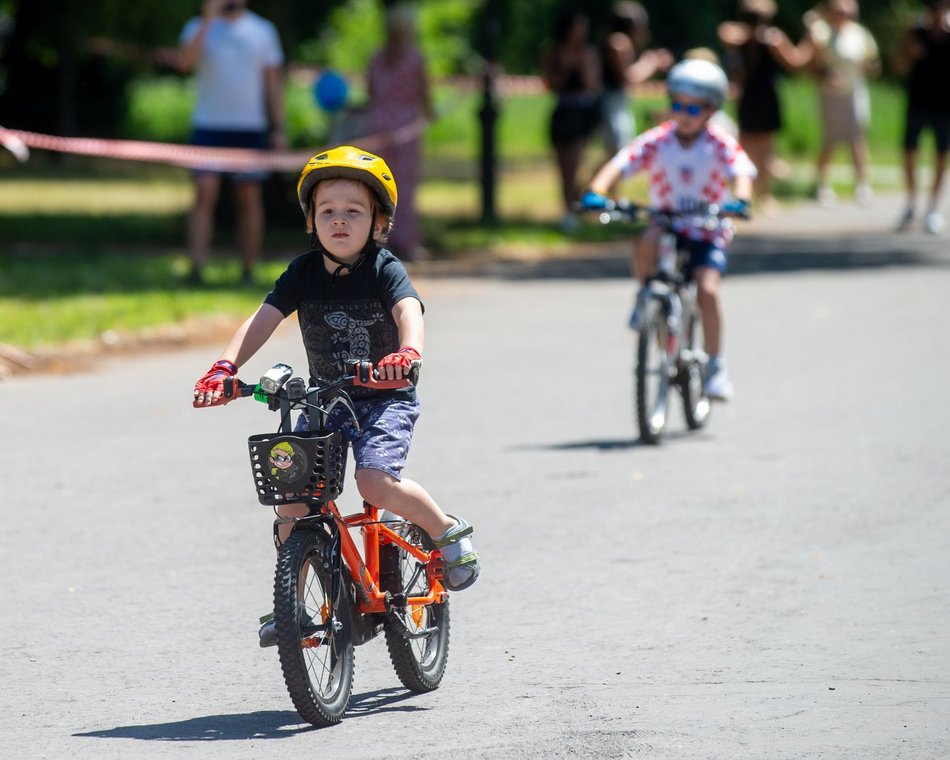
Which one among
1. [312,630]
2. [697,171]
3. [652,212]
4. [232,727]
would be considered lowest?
[232,727]

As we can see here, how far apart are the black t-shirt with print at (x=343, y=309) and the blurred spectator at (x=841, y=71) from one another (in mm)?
17543

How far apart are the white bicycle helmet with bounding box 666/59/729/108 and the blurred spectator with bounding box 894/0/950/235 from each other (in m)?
9.81

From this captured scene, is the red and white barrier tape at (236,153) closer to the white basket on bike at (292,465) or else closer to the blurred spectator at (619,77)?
the blurred spectator at (619,77)

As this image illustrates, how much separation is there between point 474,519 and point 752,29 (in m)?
14.6

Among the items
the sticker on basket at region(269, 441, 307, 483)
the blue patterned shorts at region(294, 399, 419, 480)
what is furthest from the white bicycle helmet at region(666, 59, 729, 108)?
the sticker on basket at region(269, 441, 307, 483)

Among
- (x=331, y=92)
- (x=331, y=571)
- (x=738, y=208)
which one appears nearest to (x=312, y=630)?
(x=331, y=571)

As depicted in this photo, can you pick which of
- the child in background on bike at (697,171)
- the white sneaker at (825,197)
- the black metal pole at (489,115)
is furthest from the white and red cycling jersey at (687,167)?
the white sneaker at (825,197)

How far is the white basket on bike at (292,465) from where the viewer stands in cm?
493

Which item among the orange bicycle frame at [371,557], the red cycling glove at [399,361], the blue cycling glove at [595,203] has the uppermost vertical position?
the blue cycling glove at [595,203]

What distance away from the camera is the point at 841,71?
2234 cm

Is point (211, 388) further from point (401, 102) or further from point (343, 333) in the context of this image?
point (401, 102)

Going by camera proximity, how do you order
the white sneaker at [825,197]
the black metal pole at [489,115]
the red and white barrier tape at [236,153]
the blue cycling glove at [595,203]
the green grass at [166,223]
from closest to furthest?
the blue cycling glove at [595,203]
the green grass at [166,223]
the red and white barrier tape at [236,153]
the black metal pole at [489,115]
the white sneaker at [825,197]

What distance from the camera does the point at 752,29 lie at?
836 inches

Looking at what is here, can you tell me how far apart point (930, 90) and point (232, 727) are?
605 inches
